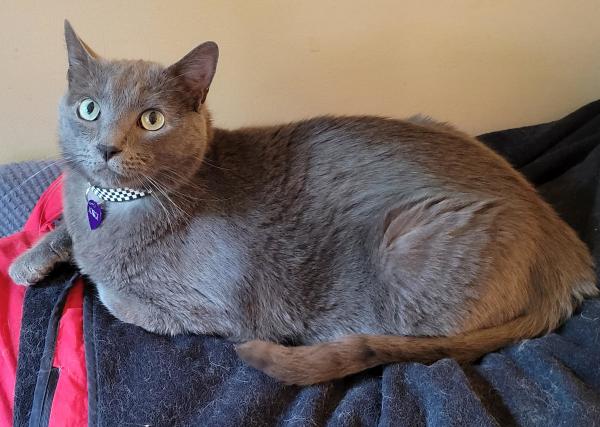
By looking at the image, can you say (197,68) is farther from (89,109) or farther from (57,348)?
(57,348)

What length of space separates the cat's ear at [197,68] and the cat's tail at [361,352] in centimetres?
46

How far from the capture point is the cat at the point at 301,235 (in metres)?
0.98

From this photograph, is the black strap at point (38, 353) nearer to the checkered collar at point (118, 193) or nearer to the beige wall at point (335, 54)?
the checkered collar at point (118, 193)

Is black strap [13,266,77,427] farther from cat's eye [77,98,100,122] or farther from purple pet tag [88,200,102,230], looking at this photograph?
cat's eye [77,98,100,122]

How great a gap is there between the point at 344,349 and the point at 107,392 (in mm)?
390

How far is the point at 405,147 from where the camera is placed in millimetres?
1109

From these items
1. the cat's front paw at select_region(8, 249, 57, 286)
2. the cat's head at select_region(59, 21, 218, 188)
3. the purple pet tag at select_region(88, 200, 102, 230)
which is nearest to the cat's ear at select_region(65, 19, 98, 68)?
the cat's head at select_region(59, 21, 218, 188)

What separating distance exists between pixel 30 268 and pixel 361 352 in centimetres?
65

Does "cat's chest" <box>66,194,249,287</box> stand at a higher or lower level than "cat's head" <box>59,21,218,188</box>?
lower

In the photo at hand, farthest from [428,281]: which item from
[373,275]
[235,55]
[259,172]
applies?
[235,55]

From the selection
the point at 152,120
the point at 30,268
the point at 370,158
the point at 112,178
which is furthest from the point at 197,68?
the point at 30,268

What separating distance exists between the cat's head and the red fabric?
27 centimetres

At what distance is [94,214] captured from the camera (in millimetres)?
1080

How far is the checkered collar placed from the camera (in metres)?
1.03
